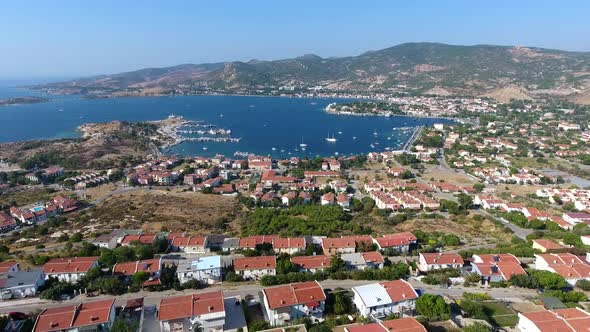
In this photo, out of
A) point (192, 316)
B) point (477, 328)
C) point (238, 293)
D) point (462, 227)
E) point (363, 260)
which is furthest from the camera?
point (462, 227)

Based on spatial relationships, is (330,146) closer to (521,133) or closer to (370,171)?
(370,171)

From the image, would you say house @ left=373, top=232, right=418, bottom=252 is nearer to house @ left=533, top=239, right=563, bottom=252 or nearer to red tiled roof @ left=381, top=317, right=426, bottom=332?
house @ left=533, top=239, right=563, bottom=252

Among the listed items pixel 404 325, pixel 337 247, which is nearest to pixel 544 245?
pixel 337 247

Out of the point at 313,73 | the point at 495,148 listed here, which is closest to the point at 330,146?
the point at 495,148

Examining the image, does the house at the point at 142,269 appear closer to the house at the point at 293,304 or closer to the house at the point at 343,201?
the house at the point at 293,304

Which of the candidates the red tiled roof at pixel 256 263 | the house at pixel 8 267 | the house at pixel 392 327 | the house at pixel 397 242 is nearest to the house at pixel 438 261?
the house at pixel 397 242

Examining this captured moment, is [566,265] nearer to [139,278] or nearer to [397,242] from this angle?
[397,242]

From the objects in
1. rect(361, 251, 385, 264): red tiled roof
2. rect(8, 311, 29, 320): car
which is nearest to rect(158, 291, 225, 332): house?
rect(8, 311, 29, 320): car
